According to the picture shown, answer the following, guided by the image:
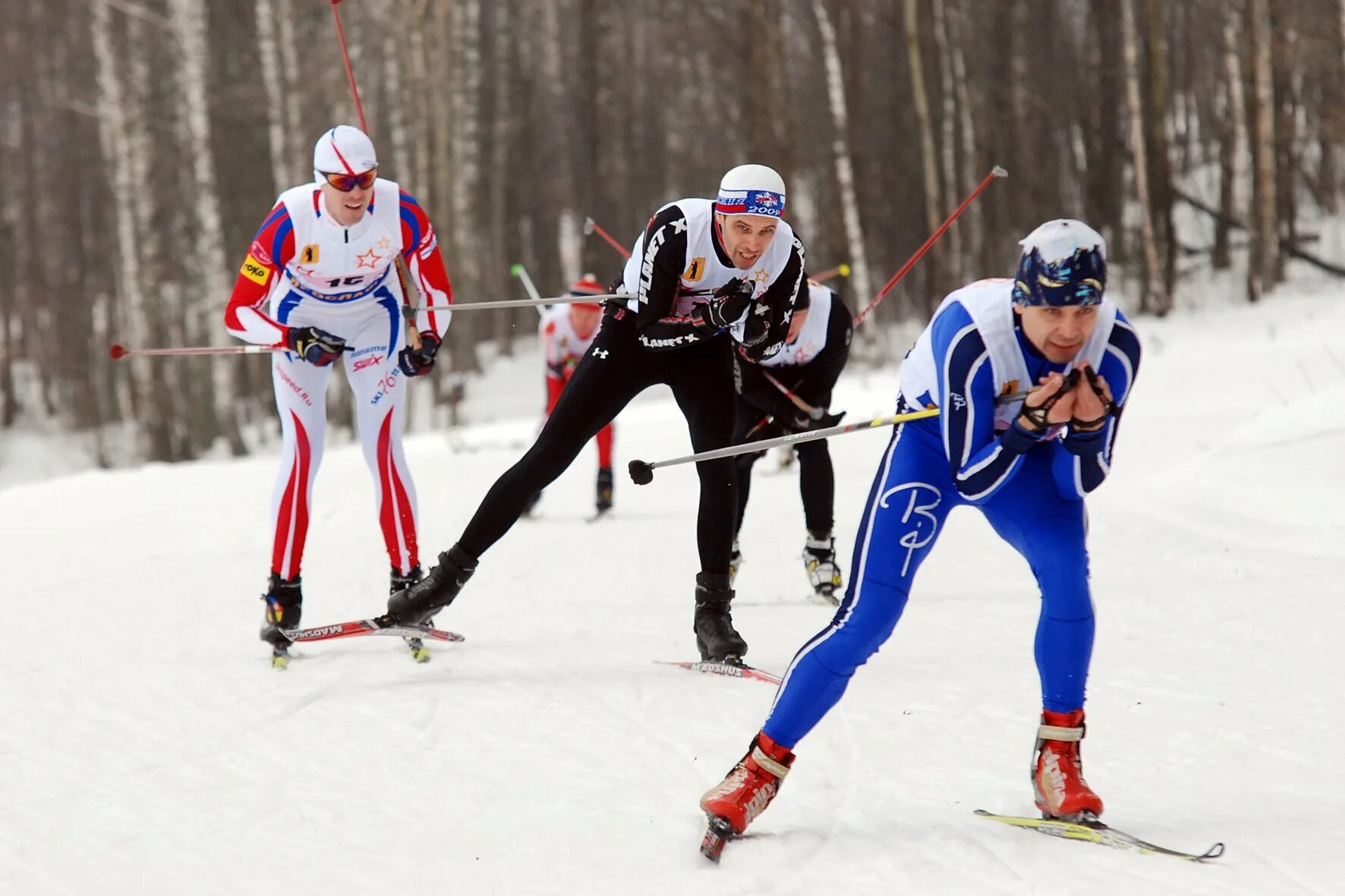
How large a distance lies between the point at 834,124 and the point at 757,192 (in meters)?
17.6

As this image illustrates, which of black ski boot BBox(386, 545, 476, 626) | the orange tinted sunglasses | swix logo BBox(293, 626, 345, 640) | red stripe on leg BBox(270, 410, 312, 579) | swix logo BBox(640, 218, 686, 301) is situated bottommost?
swix logo BBox(293, 626, 345, 640)

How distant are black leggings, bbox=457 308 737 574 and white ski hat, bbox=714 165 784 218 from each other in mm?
660

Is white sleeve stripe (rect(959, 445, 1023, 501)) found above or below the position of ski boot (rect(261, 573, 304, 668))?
above

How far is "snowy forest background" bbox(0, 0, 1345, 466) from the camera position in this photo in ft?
68.4

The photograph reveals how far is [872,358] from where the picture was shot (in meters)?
21.7

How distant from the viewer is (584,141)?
24.6 metres

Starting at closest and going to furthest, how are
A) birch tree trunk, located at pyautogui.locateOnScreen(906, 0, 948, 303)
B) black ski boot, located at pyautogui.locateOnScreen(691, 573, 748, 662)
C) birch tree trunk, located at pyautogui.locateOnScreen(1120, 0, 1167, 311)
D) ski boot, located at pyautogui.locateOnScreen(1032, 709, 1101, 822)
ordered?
1. ski boot, located at pyautogui.locateOnScreen(1032, 709, 1101, 822)
2. black ski boot, located at pyautogui.locateOnScreen(691, 573, 748, 662)
3. birch tree trunk, located at pyautogui.locateOnScreen(1120, 0, 1167, 311)
4. birch tree trunk, located at pyautogui.locateOnScreen(906, 0, 948, 303)

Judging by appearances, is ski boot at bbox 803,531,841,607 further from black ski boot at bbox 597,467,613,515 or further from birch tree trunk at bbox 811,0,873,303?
birch tree trunk at bbox 811,0,873,303

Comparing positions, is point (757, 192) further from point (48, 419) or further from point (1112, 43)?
point (48, 419)

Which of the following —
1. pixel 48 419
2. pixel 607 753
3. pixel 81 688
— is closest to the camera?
pixel 607 753

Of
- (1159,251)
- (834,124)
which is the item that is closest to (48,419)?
(834,124)

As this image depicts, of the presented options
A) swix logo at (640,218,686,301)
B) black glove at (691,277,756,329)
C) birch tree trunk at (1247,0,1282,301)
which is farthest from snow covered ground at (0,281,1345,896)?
birch tree trunk at (1247,0,1282,301)

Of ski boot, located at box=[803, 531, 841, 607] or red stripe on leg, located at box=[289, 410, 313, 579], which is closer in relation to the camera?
red stripe on leg, located at box=[289, 410, 313, 579]

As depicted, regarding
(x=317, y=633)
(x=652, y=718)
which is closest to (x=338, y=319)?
(x=317, y=633)
